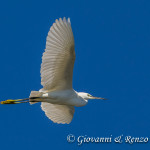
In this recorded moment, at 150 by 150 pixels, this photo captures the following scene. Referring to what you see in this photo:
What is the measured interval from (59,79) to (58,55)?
83 centimetres

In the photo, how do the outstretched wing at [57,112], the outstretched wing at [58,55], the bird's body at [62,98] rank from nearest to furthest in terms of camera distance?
1. the outstretched wing at [58,55]
2. the bird's body at [62,98]
3. the outstretched wing at [57,112]

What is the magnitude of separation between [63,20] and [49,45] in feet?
2.35

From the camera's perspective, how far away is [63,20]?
28.3 feet

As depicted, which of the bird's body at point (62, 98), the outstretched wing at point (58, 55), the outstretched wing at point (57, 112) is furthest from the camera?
the outstretched wing at point (57, 112)

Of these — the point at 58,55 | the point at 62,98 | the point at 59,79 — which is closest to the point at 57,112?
the point at 62,98

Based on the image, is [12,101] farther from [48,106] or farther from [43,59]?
[43,59]

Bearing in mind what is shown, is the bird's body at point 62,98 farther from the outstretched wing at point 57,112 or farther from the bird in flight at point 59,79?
the outstretched wing at point 57,112

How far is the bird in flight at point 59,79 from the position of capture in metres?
8.84

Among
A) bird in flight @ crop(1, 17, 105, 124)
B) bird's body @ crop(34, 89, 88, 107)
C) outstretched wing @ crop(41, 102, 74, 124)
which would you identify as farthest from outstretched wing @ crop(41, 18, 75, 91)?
outstretched wing @ crop(41, 102, 74, 124)

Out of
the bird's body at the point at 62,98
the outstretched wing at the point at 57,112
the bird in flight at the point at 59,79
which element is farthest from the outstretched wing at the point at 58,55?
the outstretched wing at the point at 57,112

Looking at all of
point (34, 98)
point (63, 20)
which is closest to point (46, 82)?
point (34, 98)

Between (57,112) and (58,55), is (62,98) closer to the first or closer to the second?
(57,112)

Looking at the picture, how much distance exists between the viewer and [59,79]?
9.65 meters

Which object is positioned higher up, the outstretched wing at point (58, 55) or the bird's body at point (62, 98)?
the outstretched wing at point (58, 55)
